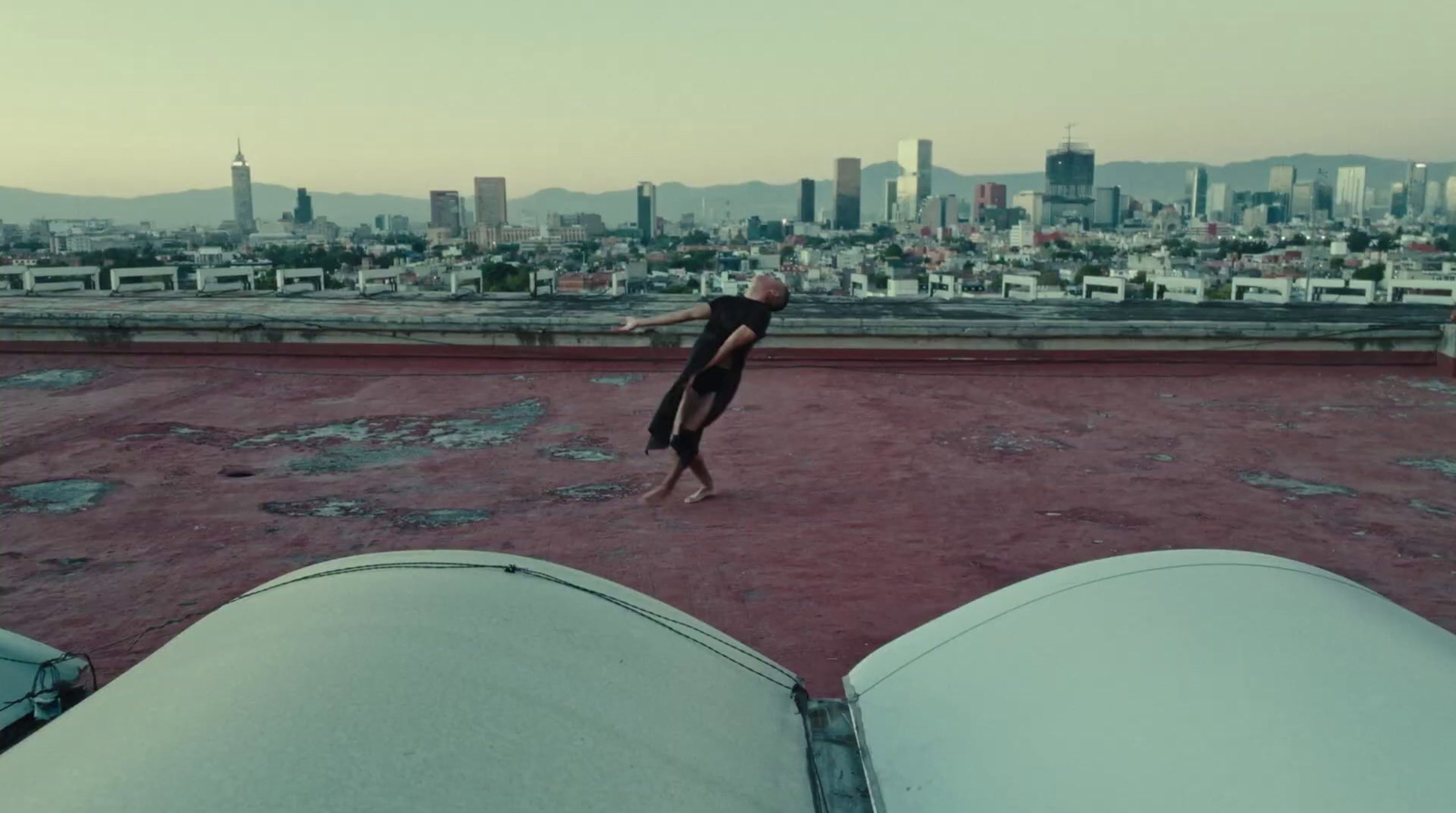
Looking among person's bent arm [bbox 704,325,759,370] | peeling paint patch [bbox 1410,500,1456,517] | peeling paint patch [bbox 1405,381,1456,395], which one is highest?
person's bent arm [bbox 704,325,759,370]

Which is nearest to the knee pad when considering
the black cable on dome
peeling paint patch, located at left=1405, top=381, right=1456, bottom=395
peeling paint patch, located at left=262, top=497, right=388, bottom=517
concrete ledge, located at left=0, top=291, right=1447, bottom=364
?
peeling paint patch, located at left=262, top=497, right=388, bottom=517

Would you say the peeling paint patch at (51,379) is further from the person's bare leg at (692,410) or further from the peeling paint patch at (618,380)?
the person's bare leg at (692,410)

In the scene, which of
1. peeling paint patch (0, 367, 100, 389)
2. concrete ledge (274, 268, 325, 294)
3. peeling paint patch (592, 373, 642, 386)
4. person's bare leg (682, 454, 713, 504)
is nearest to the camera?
person's bare leg (682, 454, 713, 504)

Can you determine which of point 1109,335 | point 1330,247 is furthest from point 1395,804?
point 1330,247

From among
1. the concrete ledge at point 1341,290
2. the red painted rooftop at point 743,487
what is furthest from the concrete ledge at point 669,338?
the concrete ledge at point 1341,290

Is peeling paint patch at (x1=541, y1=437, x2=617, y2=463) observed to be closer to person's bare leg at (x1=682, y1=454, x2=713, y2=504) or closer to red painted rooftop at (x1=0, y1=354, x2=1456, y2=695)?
red painted rooftop at (x1=0, y1=354, x2=1456, y2=695)

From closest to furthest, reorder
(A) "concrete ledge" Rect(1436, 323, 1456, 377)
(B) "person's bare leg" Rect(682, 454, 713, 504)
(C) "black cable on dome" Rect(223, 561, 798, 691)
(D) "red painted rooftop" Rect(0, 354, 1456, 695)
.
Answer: (C) "black cable on dome" Rect(223, 561, 798, 691) < (D) "red painted rooftop" Rect(0, 354, 1456, 695) < (B) "person's bare leg" Rect(682, 454, 713, 504) < (A) "concrete ledge" Rect(1436, 323, 1456, 377)
